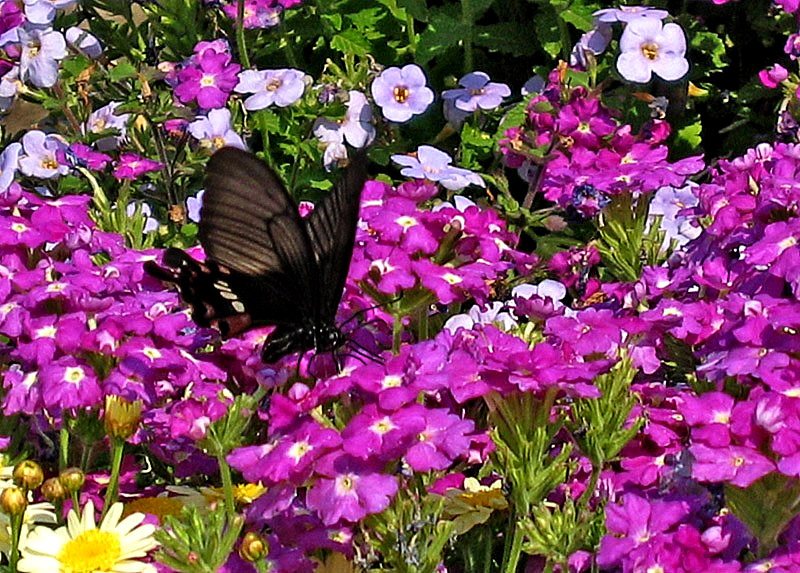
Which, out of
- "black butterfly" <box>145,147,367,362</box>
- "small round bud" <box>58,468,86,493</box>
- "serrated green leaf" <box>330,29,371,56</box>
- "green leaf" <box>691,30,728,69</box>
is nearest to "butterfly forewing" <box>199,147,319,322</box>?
"black butterfly" <box>145,147,367,362</box>

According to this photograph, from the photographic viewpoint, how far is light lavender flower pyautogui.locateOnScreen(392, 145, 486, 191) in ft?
9.39

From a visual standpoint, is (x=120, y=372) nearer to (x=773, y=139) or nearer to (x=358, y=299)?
(x=358, y=299)

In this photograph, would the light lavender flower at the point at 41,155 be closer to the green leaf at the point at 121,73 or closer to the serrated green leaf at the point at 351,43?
the green leaf at the point at 121,73

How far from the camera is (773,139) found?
355 centimetres

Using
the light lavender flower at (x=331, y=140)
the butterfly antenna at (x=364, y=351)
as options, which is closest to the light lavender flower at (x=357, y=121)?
the light lavender flower at (x=331, y=140)

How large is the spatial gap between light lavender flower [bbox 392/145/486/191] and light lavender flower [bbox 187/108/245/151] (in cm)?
47

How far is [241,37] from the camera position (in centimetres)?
352

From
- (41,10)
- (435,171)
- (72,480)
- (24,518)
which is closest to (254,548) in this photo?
(72,480)

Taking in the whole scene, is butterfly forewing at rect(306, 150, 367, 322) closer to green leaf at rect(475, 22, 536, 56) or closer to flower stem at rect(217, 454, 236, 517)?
flower stem at rect(217, 454, 236, 517)

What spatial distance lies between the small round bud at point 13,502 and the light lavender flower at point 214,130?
1.60 m

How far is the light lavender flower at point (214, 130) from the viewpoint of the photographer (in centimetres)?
325

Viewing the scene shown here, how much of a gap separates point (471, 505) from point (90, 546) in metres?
0.50

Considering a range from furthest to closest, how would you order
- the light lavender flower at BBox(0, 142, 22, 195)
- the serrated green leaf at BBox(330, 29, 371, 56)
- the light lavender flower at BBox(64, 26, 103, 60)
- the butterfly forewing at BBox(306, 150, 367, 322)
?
the serrated green leaf at BBox(330, 29, 371, 56), the light lavender flower at BBox(64, 26, 103, 60), the light lavender flower at BBox(0, 142, 22, 195), the butterfly forewing at BBox(306, 150, 367, 322)

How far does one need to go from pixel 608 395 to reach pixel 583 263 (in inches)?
33.7
